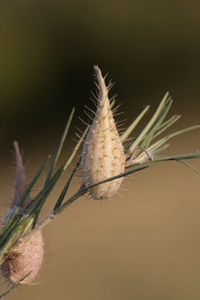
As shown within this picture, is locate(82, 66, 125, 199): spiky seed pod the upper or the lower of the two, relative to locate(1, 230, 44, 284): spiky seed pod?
upper

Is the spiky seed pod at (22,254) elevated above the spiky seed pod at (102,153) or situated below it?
below

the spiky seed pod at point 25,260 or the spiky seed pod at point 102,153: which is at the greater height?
the spiky seed pod at point 102,153

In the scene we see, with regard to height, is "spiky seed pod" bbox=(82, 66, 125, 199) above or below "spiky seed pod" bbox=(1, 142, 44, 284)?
above

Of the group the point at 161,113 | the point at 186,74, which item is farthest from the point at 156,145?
the point at 186,74

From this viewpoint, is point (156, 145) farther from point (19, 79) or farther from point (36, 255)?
point (19, 79)
